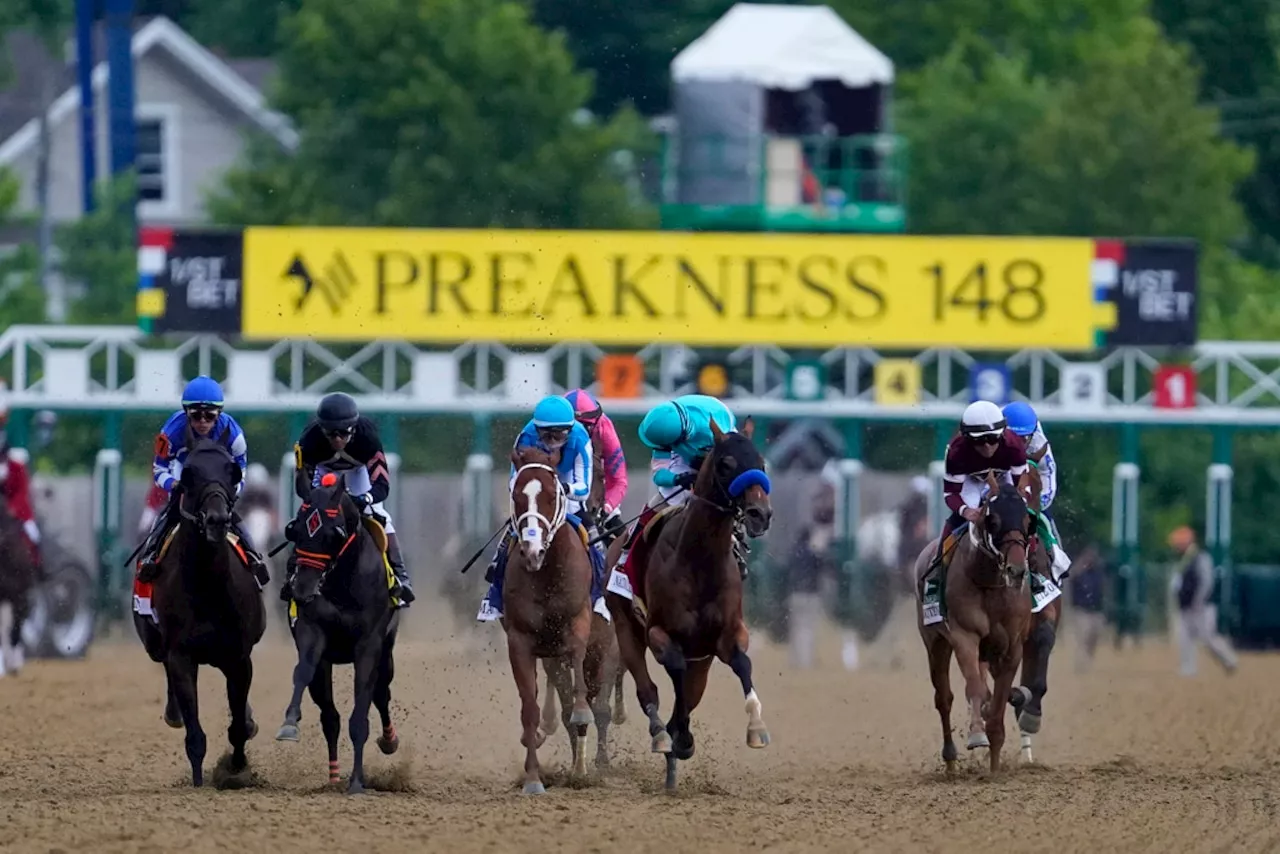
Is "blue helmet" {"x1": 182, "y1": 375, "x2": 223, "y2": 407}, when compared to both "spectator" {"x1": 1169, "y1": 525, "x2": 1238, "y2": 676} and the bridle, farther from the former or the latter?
"spectator" {"x1": 1169, "y1": 525, "x2": 1238, "y2": 676}

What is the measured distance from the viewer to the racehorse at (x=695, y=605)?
44.3 feet

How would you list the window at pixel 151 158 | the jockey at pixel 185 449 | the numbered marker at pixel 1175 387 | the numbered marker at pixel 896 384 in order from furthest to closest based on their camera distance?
1. the window at pixel 151 158
2. the numbered marker at pixel 1175 387
3. the numbered marker at pixel 896 384
4. the jockey at pixel 185 449

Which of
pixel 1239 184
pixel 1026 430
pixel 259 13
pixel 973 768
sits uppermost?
pixel 259 13

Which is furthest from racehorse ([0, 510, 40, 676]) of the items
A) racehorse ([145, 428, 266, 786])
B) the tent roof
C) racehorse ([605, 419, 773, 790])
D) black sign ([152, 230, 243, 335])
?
the tent roof

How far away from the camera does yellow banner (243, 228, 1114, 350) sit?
27.7 meters

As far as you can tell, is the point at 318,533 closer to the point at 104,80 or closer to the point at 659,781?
the point at 659,781

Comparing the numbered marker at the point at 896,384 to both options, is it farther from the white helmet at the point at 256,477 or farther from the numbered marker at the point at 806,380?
the white helmet at the point at 256,477

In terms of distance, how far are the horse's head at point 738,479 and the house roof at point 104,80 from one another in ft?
105

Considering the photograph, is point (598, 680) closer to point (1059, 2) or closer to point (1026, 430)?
point (1026, 430)


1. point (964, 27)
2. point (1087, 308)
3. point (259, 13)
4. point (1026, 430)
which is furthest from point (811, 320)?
point (259, 13)

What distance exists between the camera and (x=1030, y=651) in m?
15.6

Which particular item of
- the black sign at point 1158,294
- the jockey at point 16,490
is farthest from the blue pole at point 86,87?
the jockey at point 16,490

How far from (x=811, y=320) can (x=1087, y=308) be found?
2604 mm

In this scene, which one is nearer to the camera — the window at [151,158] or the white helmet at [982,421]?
the white helmet at [982,421]
